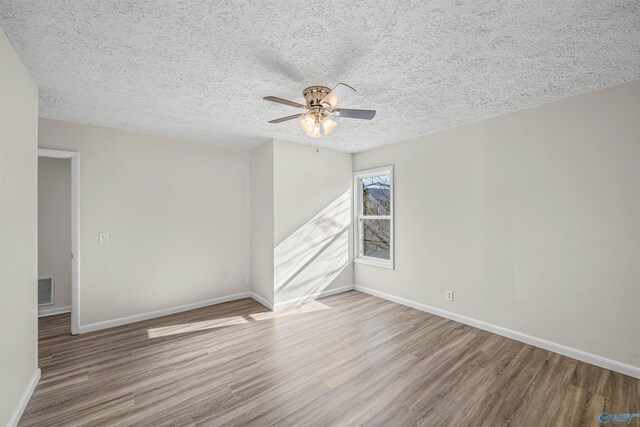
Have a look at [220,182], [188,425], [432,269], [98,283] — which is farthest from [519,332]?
[98,283]

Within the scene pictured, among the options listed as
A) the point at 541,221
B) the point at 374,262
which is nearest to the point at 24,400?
the point at 374,262

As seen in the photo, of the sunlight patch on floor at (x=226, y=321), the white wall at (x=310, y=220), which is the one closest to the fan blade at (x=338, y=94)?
the white wall at (x=310, y=220)

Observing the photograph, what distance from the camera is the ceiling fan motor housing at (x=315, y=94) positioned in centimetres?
221

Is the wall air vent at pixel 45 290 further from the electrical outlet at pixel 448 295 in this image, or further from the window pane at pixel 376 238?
the electrical outlet at pixel 448 295

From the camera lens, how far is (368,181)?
484 centimetres

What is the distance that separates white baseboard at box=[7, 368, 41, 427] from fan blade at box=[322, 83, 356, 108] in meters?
2.95

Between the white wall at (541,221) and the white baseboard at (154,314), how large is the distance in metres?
2.78

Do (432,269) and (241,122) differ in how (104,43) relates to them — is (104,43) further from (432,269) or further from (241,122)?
(432,269)

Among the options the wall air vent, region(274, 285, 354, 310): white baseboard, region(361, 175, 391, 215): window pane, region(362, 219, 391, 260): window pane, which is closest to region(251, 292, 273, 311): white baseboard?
region(274, 285, 354, 310): white baseboard

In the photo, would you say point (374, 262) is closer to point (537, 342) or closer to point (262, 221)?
point (262, 221)

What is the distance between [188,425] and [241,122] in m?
2.82

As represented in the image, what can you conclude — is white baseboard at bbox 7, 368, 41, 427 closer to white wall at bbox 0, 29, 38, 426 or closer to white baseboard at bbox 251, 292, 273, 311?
white wall at bbox 0, 29, 38, 426

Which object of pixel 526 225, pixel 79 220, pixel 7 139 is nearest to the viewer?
pixel 7 139

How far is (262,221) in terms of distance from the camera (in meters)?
4.13
